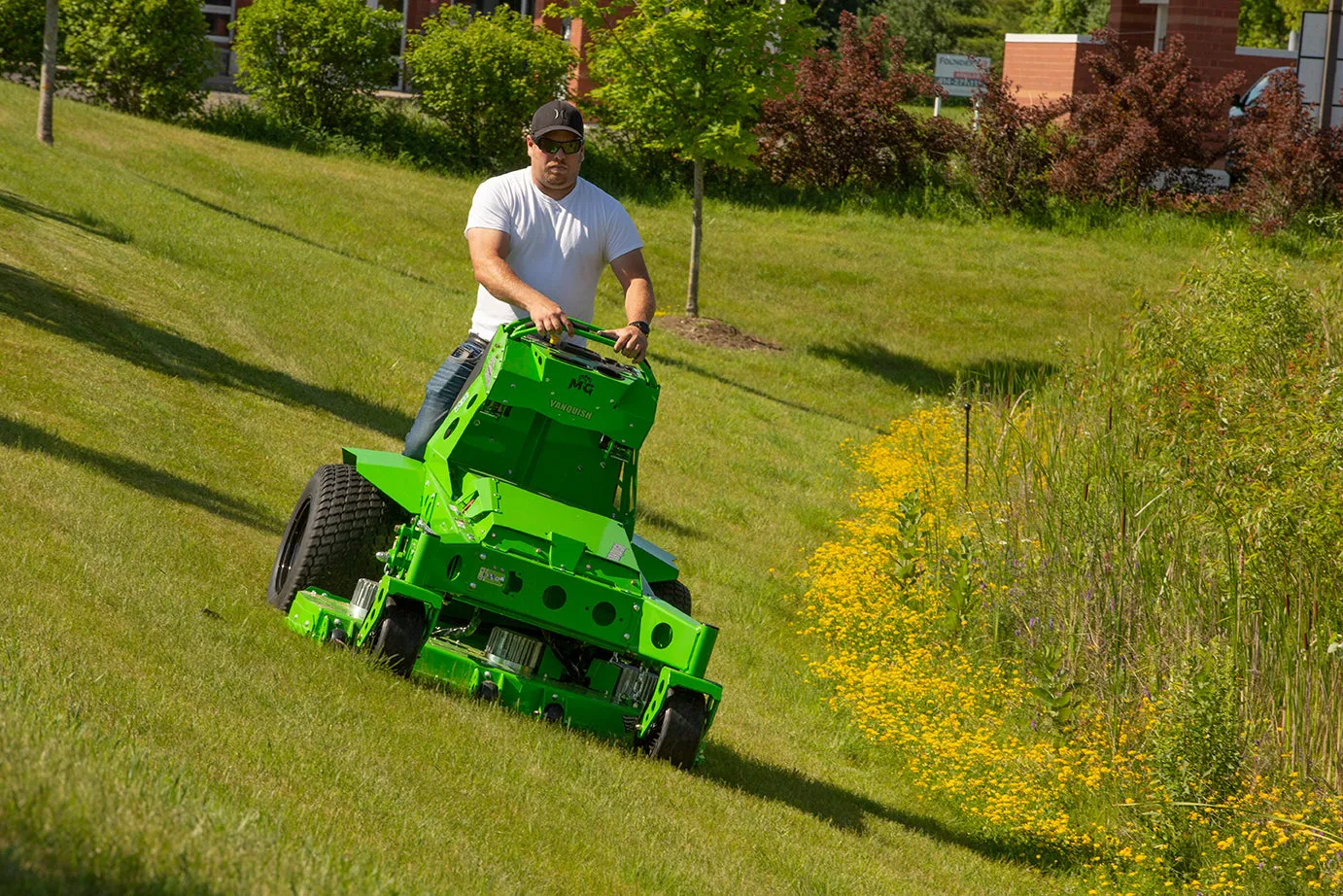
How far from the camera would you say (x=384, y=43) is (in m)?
27.9

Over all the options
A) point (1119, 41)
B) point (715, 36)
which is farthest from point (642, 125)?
point (1119, 41)

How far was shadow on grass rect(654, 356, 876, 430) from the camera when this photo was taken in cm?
1836

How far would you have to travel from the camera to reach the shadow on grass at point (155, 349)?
41.0ft

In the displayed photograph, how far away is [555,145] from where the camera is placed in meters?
7.20

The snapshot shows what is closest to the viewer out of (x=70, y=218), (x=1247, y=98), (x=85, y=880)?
(x=85, y=880)

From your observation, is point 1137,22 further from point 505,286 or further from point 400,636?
point 400,636

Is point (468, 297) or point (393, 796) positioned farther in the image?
point (468, 297)

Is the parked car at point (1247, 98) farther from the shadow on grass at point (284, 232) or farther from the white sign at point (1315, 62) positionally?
the shadow on grass at point (284, 232)

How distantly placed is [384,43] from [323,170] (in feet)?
13.8

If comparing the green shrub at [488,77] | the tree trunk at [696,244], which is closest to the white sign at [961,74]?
the green shrub at [488,77]

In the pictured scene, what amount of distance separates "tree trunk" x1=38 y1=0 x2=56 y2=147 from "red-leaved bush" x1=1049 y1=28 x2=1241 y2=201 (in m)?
15.4

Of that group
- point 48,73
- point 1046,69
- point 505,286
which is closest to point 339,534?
point 505,286

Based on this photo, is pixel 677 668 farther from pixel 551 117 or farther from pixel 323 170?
pixel 323 170

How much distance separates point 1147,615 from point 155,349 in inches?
309
